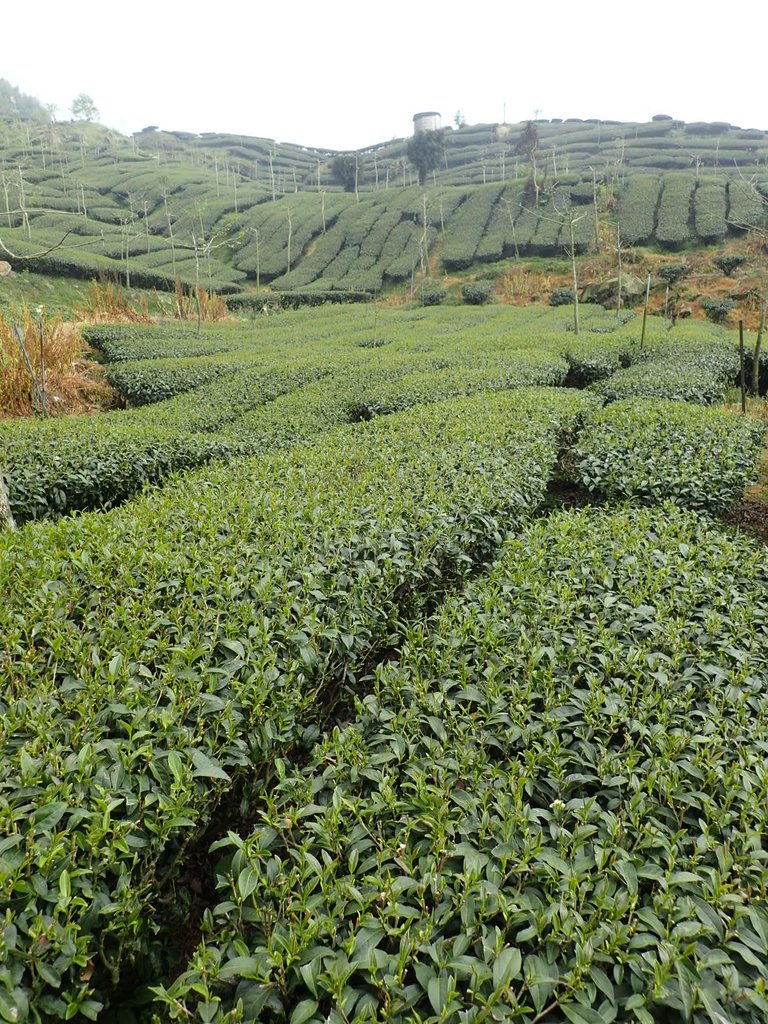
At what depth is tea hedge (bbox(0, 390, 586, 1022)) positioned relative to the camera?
174 centimetres

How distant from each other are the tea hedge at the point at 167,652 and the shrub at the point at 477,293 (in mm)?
34178

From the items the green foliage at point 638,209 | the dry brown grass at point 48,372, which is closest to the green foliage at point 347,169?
the green foliage at point 638,209

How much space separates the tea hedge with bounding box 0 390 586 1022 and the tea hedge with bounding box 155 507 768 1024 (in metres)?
0.31

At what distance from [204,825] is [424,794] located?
0.96 m

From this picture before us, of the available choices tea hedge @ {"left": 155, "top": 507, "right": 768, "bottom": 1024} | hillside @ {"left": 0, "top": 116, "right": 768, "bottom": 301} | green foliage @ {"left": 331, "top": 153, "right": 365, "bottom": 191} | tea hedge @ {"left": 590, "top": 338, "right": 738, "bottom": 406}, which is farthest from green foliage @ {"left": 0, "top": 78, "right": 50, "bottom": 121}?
tea hedge @ {"left": 155, "top": 507, "right": 768, "bottom": 1024}

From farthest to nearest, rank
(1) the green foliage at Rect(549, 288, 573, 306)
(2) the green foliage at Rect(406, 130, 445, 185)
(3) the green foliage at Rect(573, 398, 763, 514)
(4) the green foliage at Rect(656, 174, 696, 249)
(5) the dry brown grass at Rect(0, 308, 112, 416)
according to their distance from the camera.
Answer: (2) the green foliage at Rect(406, 130, 445, 185)
(4) the green foliage at Rect(656, 174, 696, 249)
(1) the green foliage at Rect(549, 288, 573, 306)
(5) the dry brown grass at Rect(0, 308, 112, 416)
(3) the green foliage at Rect(573, 398, 763, 514)

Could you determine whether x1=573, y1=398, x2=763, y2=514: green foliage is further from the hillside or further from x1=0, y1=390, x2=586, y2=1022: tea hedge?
the hillside

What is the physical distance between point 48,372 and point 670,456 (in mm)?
11753

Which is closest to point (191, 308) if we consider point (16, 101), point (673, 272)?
point (673, 272)

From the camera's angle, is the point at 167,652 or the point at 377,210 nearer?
the point at 167,652

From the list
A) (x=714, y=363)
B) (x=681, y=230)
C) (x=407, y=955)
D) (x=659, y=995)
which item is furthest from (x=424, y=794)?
(x=681, y=230)

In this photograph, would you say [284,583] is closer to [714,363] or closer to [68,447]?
[68,447]

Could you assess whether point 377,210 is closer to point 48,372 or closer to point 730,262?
point 730,262

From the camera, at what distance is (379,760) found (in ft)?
7.48
